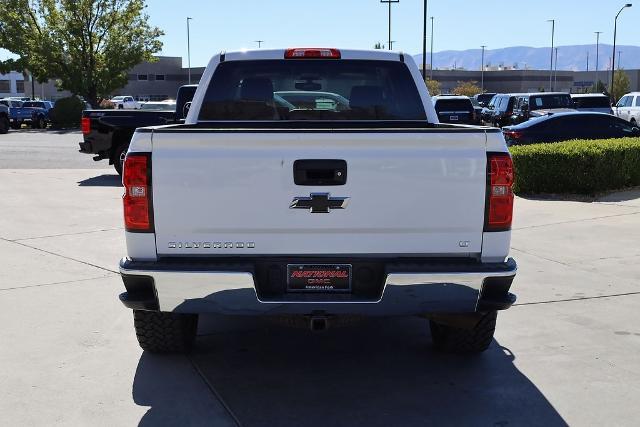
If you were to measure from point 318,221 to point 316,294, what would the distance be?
1.32 feet

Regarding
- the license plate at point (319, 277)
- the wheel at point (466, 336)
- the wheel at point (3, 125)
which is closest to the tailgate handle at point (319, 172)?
the license plate at point (319, 277)

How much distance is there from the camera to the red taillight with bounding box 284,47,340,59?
6031mm

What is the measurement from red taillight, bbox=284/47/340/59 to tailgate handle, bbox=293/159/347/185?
81.1 inches

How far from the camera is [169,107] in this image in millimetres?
18625

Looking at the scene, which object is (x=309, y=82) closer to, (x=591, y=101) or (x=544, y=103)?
(x=544, y=103)

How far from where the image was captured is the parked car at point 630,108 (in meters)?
30.0

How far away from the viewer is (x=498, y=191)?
14.1 ft

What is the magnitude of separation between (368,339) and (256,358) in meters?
0.91

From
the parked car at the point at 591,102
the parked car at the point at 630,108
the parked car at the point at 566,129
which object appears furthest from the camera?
the parked car at the point at 591,102

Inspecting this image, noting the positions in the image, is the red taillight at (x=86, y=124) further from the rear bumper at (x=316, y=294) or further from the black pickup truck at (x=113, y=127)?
the rear bumper at (x=316, y=294)

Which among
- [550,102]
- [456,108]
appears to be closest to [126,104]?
[456,108]

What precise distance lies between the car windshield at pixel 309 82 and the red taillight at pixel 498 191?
186cm

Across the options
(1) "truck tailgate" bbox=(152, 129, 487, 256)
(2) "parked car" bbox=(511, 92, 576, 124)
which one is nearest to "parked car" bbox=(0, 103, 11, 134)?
(2) "parked car" bbox=(511, 92, 576, 124)

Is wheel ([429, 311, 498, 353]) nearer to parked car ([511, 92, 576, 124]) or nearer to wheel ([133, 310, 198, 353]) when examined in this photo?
wheel ([133, 310, 198, 353])
